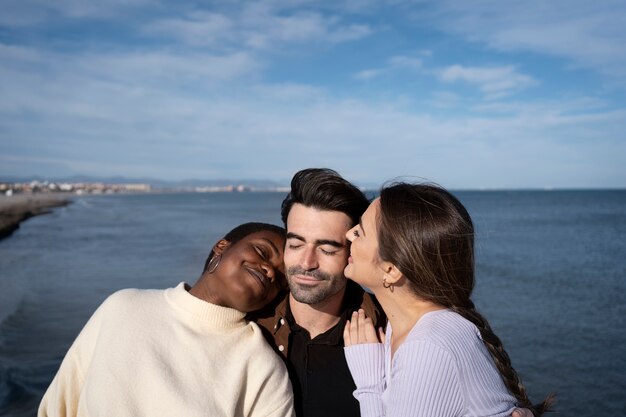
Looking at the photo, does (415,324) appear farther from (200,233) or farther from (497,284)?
(200,233)

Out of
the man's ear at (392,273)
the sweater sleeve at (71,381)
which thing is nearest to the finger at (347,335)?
the man's ear at (392,273)

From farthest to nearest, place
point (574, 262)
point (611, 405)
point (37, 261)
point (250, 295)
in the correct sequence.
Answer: point (574, 262) → point (37, 261) → point (611, 405) → point (250, 295)

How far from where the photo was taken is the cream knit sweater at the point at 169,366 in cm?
325

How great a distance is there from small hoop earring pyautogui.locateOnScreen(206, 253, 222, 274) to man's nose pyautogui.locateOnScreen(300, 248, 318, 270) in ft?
1.88

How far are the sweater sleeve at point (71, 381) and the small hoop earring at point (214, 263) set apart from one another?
2.57 ft

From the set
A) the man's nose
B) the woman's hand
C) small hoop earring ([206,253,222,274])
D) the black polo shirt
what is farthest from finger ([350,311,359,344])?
small hoop earring ([206,253,222,274])

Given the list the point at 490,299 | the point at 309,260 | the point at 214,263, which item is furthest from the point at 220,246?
the point at 490,299

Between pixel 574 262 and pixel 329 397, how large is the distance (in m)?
27.3

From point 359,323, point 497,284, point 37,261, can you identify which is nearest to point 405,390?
point 359,323

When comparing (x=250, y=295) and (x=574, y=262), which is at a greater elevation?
(x=250, y=295)

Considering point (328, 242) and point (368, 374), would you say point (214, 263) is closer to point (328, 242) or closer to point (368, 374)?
point (328, 242)

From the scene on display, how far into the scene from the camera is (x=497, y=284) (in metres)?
20.7

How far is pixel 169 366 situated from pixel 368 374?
1.19 metres

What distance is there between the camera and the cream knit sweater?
10.7 feet
